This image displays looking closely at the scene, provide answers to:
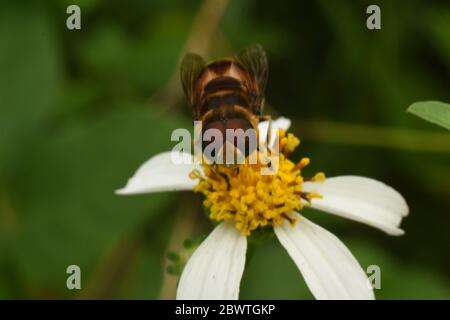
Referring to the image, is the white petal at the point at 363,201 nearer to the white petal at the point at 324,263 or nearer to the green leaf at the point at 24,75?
the white petal at the point at 324,263

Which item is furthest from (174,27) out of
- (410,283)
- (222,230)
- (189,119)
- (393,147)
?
(222,230)

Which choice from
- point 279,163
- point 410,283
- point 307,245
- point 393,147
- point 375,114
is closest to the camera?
point 307,245

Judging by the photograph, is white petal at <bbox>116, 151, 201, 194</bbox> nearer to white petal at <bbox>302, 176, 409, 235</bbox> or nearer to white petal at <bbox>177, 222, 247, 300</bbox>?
white petal at <bbox>177, 222, 247, 300</bbox>

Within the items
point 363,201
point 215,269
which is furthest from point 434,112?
point 215,269

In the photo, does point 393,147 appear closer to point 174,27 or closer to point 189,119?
point 189,119

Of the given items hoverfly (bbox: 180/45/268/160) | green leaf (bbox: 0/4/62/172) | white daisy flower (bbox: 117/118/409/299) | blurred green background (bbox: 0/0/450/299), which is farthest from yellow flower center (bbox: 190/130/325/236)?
green leaf (bbox: 0/4/62/172)

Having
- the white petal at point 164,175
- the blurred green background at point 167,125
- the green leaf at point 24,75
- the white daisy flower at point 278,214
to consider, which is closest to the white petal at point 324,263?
the white daisy flower at point 278,214

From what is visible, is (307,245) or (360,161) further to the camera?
(360,161)

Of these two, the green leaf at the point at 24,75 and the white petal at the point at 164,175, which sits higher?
the green leaf at the point at 24,75
